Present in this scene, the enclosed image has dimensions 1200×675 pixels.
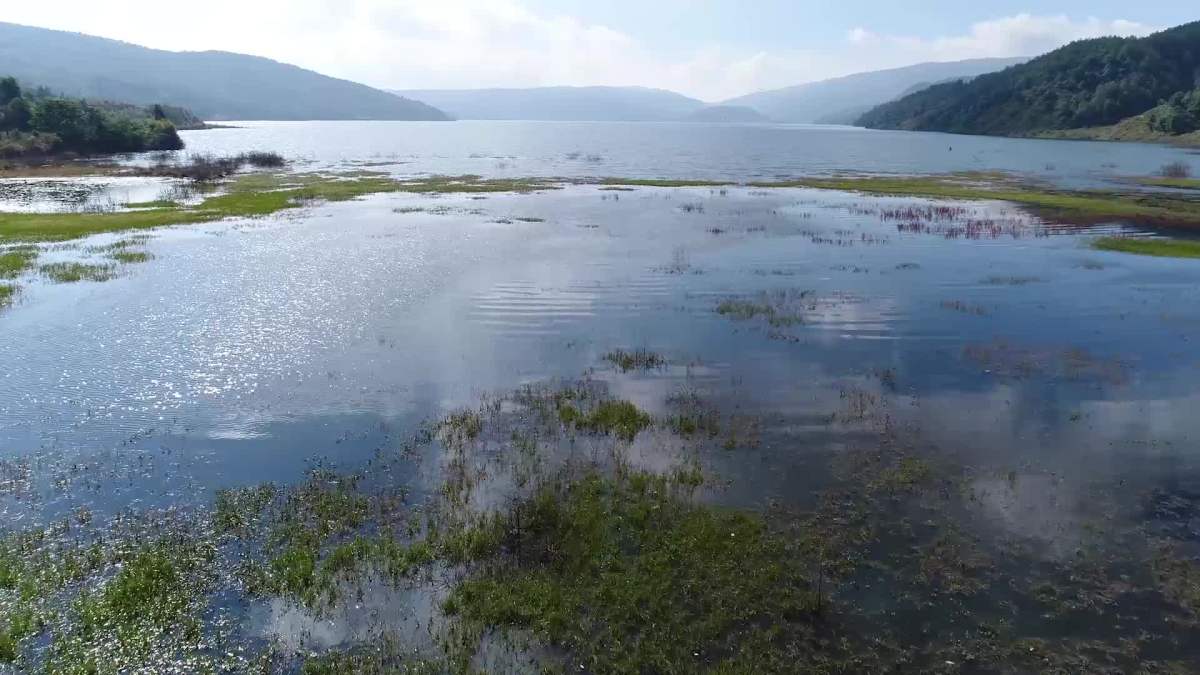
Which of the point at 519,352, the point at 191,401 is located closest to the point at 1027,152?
the point at 519,352

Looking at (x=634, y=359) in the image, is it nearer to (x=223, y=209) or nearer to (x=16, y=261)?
(x=16, y=261)

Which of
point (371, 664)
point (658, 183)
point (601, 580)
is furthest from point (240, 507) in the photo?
point (658, 183)

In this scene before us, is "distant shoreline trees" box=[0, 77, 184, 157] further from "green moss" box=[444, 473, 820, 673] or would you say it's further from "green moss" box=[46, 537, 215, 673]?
"green moss" box=[444, 473, 820, 673]

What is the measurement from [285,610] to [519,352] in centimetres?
1857

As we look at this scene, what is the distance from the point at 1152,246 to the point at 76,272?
260ft

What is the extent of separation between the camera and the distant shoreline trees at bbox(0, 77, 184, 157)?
436ft

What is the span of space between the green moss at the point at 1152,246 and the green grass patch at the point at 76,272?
7344 cm

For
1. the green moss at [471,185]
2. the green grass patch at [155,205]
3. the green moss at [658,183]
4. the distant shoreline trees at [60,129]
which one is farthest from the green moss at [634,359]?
the distant shoreline trees at [60,129]

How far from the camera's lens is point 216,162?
128 metres

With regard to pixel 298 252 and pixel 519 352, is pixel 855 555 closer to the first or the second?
pixel 519 352

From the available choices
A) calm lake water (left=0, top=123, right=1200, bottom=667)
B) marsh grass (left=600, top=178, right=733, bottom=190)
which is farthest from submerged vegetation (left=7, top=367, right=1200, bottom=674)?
marsh grass (left=600, top=178, right=733, bottom=190)

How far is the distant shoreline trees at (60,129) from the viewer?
13275 centimetres

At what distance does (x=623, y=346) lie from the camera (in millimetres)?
33719

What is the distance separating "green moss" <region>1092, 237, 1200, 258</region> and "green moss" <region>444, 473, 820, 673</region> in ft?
179
